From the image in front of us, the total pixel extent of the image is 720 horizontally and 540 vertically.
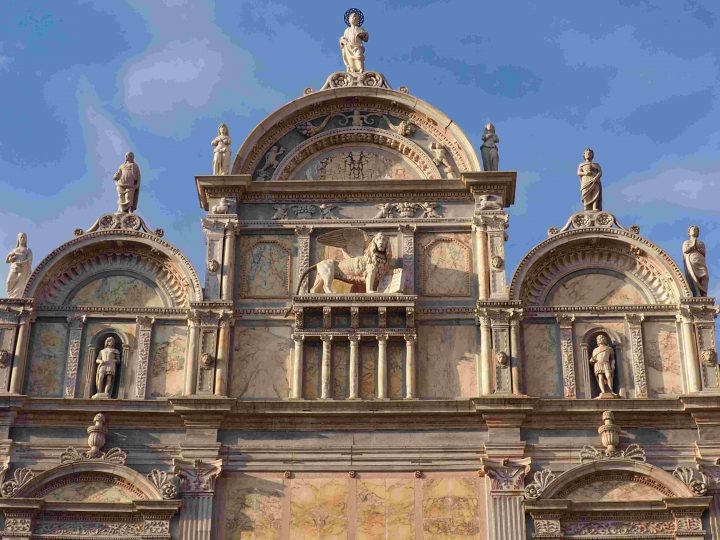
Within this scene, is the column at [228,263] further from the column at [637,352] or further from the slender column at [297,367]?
the column at [637,352]

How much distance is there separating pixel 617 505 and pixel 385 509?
3.62 meters

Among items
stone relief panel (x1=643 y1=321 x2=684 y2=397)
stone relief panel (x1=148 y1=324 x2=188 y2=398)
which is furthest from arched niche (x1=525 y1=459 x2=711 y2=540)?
stone relief panel (x1=148 y1=324 x2=188 y2=398)

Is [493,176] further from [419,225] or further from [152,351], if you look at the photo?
[152,351]

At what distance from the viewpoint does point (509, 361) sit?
2095 centimetres

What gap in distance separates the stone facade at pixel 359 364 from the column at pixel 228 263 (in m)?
0.06

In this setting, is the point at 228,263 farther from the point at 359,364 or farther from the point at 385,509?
the point at 385,509

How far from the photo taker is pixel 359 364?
21188mm

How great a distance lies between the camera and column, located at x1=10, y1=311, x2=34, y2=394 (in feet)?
68.7

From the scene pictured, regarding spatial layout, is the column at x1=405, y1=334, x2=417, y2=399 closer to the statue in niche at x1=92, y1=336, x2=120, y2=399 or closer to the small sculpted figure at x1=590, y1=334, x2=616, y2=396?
the small sculpted figure at x1=590, y1=334, x2=616, y2=396

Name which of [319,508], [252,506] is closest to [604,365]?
[319,508]

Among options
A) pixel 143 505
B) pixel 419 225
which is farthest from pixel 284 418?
pixel 419 225

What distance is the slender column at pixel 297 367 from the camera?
21.0 metres

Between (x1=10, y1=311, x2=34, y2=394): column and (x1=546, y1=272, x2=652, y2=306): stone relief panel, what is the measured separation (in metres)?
8.84

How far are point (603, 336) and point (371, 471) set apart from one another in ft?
15.0
